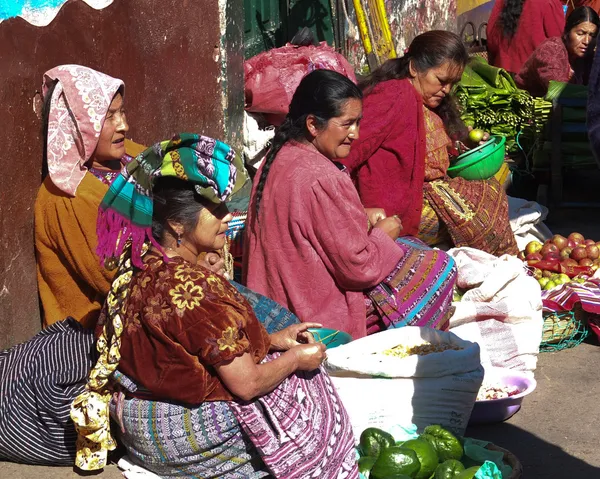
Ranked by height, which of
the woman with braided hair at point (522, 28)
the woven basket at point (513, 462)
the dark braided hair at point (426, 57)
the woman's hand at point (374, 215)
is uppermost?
the dark braided hair at point (426, 57)

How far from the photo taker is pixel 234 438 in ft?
10.7

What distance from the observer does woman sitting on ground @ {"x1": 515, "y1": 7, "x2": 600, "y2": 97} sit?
787 centimetres

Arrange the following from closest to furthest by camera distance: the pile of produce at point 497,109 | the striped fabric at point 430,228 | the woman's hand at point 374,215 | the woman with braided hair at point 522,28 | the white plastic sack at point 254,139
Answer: the woman's hand at point 374,215 < the striped fabric at point 430,228 < the white plastic sack at point 254,139 < the pile of produce at point 497,109 < the woman with braided hair at point 522,28

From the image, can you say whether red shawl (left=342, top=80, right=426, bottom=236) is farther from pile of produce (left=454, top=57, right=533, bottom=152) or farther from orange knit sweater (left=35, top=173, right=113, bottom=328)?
pile of produce (left=454, top=57, right=533, bottom=152)

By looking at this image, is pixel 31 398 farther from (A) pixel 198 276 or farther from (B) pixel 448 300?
(B) pixel 448 300

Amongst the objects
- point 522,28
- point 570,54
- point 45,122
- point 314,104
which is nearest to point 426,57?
point 314,104

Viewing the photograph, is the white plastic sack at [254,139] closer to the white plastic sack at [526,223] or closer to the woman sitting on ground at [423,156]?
the woman sitting on ground at [423,156]

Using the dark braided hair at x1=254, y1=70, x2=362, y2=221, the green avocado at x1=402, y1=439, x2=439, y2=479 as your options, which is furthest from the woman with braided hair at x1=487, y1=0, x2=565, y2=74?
the green avocado at x1=402, y1=439, x2=439, y2=479

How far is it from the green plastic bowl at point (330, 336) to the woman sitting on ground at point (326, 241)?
179 millimetres

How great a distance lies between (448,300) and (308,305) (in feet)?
2.30

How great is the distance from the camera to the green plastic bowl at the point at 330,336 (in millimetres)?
3998

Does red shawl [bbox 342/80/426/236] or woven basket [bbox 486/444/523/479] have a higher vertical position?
red shawl [bbox 342/80/426/236]

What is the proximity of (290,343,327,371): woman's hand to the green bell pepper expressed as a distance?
0.53m

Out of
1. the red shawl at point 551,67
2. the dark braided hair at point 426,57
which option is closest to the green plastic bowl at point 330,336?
the dark braided hair at point 426,57
